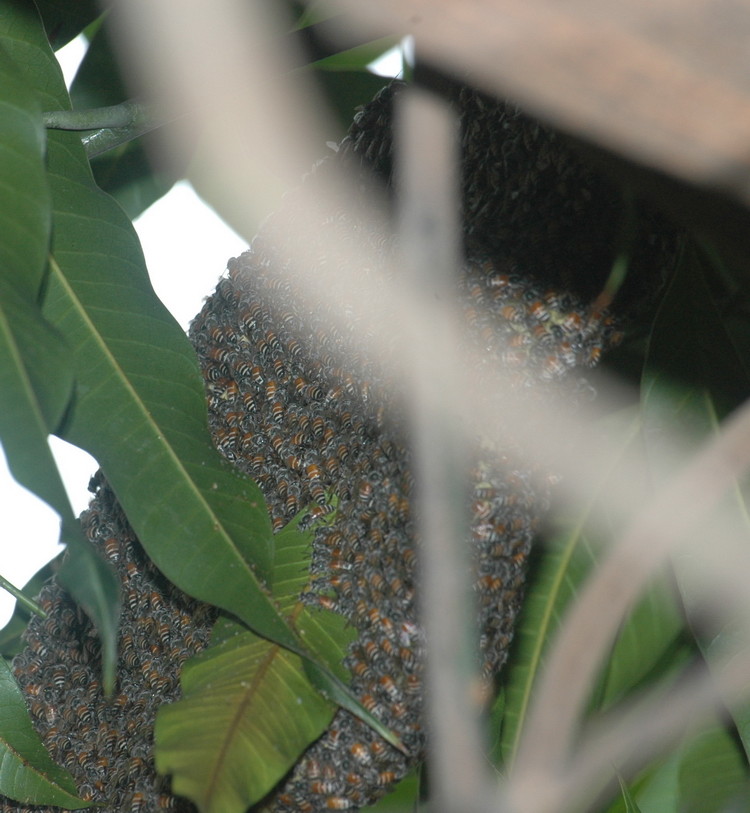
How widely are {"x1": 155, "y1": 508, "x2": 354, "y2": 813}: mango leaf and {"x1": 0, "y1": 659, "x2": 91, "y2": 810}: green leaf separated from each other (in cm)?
27

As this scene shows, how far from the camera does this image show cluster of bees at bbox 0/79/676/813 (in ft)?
2.51

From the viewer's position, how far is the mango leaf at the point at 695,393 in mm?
901

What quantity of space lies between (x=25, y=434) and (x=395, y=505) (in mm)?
351

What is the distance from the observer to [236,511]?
0.77 metres

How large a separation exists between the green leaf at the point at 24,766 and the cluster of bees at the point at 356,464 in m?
0.03

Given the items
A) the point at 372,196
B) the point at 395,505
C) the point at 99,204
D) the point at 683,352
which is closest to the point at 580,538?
the point at 683,352

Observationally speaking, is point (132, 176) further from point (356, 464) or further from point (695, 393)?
point (695, 393)

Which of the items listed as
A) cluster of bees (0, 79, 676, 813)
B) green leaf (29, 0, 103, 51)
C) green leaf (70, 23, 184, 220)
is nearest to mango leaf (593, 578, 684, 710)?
cluster of bees (0, 79, 676, 813)

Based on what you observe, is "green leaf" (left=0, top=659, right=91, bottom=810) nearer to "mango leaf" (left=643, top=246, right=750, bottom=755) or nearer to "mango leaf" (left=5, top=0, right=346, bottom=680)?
"mango leaf" (left=5, top=0, right=346, bottom=680)

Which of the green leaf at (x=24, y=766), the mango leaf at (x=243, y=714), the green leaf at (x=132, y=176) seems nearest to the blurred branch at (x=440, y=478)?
the mango leaf at (x=243, y=714)

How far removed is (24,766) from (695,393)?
0.82 meters

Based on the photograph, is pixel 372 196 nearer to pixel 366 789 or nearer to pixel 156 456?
pixel 156 456

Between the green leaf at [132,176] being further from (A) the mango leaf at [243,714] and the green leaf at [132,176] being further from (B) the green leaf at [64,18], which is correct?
(A) the mango leaf at [243,714]

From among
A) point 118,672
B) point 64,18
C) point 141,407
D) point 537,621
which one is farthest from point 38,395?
point 64,18
